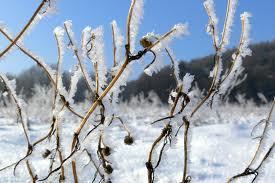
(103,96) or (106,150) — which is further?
(106,150)

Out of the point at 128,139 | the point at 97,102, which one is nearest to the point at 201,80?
the point at 128,139

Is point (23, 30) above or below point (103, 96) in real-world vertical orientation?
above

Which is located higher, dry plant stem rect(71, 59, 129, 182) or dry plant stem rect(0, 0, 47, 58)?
dry plant stem rect(0, 0, 47, 58)

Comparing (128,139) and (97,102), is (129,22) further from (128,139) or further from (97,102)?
(128,139)

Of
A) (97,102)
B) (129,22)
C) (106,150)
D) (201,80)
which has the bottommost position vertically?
(201,80)

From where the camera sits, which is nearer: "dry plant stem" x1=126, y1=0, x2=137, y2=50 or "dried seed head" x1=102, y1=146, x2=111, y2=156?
"dry plant stem" x1=126, y1=0, x2=137, y2=50

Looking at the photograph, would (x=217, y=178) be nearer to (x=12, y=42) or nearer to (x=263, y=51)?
(x=12, y=42)

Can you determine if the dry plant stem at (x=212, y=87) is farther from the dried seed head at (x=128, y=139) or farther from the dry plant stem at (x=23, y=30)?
the dry plant stem at (x=23, y=30)

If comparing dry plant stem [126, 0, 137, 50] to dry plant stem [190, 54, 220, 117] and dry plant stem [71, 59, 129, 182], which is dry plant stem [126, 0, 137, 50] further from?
dry plant stem [190, 54, 220, 117]

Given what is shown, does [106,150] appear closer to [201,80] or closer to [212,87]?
[212,87]

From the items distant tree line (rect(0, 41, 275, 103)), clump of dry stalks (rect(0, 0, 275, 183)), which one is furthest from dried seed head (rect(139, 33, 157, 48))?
distant tree line (rect(0, 41, 275, 103))

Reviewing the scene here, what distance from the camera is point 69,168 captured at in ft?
3.01

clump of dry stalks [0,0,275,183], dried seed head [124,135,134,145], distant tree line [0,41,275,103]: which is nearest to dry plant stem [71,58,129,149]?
clump of dry stalks [0,0,275,183]

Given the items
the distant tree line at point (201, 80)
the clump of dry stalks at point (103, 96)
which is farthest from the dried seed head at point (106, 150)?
the distant tree line at point (201, 80)
